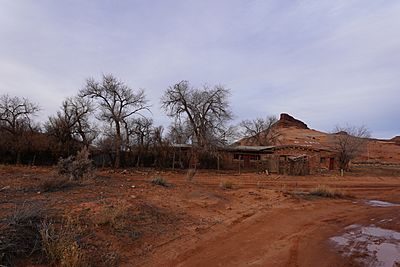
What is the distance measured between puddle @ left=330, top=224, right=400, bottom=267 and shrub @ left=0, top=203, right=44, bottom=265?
7110mm

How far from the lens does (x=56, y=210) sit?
33.4 ft

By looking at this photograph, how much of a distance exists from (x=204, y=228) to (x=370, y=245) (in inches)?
183

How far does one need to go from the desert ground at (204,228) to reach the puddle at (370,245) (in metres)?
0.03

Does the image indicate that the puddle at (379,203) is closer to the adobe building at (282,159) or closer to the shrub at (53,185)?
the shrub at (53,185)

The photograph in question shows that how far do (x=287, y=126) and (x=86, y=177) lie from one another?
9833cm

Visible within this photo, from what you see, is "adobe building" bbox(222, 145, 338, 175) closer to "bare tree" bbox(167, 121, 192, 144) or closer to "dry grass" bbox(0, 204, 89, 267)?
"bare tree" bbox(167, 121, 192, 144)

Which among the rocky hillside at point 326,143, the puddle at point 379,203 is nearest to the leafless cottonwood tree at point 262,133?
the rocky hillside at point 326,143

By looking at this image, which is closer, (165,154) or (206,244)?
(206,244)

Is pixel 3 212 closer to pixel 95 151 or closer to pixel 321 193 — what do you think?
pixel 321 193

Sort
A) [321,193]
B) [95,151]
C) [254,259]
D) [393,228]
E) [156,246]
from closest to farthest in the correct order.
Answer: [254,259], [156,246], [393,228], [321,193], [95,151]

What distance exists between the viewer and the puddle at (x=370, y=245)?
918 cm

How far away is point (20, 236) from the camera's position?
764 cm

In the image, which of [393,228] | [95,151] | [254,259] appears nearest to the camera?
[254,259]

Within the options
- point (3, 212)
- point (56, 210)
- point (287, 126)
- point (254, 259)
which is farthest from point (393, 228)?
point (287, 126)
